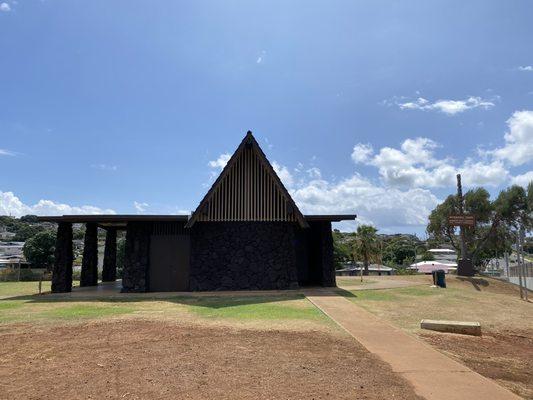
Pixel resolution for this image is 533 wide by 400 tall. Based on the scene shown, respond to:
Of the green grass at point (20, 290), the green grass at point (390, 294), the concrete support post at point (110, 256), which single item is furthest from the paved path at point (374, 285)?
the green grass at point (20, 290)

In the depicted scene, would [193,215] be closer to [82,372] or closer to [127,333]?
[127,333]

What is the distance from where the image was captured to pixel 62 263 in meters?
19.9

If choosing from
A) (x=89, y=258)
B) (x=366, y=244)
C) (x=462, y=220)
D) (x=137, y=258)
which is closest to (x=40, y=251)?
(x=89, y=258)

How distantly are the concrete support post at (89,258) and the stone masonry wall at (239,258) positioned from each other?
8.16 metres

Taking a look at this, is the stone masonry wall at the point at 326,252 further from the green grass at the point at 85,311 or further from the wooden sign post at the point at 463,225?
the wooden sign post at the point at 463,225

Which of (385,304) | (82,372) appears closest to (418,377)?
(82,372)

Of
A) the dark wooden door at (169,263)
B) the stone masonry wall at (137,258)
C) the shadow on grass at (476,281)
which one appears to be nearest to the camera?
the stone masonry wall at (137,258)

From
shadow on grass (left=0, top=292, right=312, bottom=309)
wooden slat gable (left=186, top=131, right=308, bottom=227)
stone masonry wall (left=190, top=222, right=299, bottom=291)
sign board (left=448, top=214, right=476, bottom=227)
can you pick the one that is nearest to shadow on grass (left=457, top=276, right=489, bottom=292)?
sign board (left=448, top=214, right=476, bottom=227)

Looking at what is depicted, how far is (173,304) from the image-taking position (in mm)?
14539

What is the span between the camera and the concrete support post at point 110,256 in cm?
2711

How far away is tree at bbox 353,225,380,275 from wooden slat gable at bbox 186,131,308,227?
2666 cm

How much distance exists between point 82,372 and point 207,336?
3013 millimetres

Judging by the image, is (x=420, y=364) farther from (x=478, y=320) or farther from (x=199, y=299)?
(x=199, y=299)

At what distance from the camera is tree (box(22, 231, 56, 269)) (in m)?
48.4
